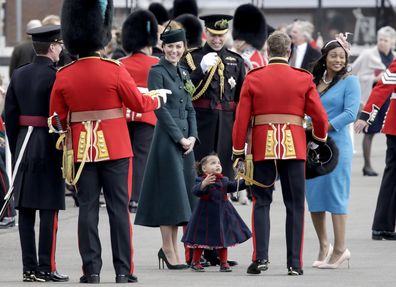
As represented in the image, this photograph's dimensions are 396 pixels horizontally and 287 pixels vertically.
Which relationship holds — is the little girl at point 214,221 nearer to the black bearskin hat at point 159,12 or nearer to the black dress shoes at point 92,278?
the black dress shoes at point 92,278

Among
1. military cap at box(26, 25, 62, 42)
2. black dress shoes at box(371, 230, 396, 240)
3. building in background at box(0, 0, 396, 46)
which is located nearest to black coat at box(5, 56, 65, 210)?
military cap at box(26, 25, 62, 42)

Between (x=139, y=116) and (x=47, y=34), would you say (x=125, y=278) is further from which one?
(x=139, y=116)

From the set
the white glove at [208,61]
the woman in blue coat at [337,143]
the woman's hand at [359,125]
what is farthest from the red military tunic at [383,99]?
the white glove at [208,61]

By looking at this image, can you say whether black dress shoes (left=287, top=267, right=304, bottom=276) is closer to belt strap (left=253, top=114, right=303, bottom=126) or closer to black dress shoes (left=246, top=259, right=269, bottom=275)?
black dress shoes (left=246, top=259, right=269, bottom=275)

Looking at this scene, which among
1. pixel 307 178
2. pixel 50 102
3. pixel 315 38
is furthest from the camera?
pixel 315 38

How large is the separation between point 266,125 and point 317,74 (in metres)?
1.03

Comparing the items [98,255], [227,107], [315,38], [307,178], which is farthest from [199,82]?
[315,38]

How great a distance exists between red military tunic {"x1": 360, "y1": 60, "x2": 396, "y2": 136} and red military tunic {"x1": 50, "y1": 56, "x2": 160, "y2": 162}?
11.1 ft

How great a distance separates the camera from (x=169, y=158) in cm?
1316

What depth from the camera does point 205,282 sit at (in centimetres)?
1220

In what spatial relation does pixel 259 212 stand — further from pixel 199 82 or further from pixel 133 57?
pixel 133 57

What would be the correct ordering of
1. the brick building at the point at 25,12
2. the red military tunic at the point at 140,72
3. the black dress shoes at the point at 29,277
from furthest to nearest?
1. the brick building at the point at 25,12
2. the red military tunic at the point at 140,72
3. the black dress shoes at the point at 29,277

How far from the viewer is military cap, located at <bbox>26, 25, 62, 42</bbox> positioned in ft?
40.3

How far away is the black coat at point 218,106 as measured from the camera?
1397cm
